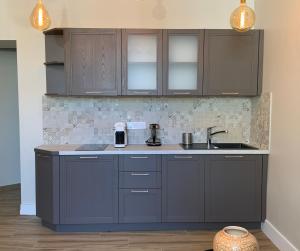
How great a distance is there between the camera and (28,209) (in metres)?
3.91

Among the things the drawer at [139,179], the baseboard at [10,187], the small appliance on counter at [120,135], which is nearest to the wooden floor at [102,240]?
the drawer at [139,179]

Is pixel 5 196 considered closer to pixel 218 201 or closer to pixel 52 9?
pixel 52 9

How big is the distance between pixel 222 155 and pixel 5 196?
323cm

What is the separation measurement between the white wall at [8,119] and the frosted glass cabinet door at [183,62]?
2.71m

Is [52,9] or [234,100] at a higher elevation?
[52,9]

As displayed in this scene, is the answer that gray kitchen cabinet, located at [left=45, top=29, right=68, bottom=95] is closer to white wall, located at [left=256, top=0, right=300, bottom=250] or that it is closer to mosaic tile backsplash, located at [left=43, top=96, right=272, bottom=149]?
mosaic tile backsplash, located at [left=43, top=96, right=272, bottom=149]

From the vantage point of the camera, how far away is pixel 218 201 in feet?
11.2

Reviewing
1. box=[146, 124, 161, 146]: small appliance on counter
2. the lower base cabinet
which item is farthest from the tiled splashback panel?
box=[146, 124, 161, 146]: small appliance on counter

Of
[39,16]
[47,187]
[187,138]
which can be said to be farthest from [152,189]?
[39,16]

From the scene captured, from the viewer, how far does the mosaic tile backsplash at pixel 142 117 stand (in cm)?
389

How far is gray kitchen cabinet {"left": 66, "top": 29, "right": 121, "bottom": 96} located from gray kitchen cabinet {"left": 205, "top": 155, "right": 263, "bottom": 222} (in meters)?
1.40

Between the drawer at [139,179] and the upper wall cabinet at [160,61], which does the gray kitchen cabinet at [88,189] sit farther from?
the upper wall cabinet at [160,61]

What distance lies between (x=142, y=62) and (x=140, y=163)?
3.83ft

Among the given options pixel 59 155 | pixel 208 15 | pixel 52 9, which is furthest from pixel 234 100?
pixel 52 9
